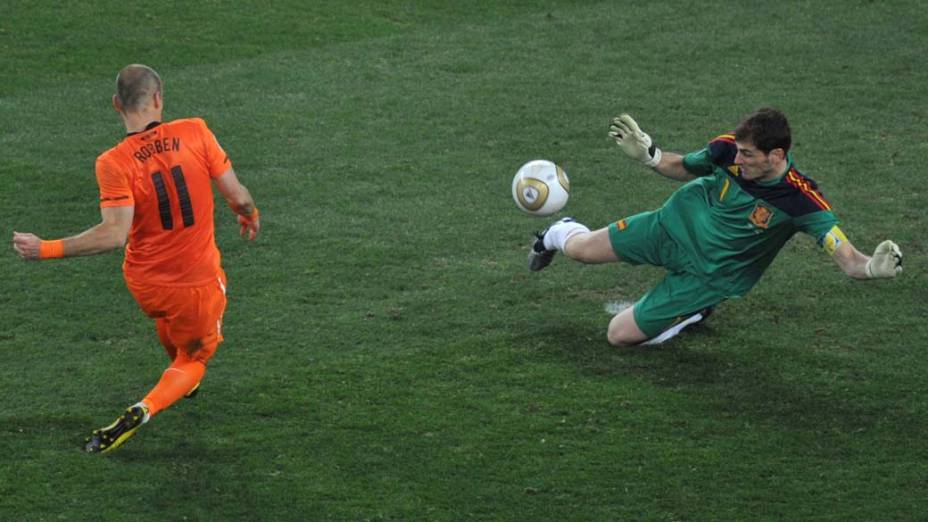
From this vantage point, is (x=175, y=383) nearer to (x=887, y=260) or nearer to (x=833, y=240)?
(x=833, y=240)

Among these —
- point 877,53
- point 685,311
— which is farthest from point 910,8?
point 685,311

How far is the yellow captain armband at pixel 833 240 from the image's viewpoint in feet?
23.5

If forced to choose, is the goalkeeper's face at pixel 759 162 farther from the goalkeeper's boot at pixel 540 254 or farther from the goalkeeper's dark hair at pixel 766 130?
the goalkeeper's boot at pixel 540 254

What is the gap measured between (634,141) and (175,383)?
9.57 feet

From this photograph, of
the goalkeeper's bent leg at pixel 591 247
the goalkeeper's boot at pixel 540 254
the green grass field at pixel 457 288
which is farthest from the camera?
the goalkeeper's boot at pixel 540 254

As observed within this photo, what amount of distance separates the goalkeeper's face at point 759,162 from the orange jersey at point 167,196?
106 inches

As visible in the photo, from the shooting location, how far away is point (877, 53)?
43.1ft

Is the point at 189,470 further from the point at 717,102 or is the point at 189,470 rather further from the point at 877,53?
the point at 877,53

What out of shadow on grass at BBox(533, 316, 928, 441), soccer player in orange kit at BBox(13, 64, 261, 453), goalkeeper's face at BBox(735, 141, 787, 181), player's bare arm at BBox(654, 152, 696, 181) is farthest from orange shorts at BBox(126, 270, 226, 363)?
goalkeeper's face at BBox(735, 141, 787, 181)

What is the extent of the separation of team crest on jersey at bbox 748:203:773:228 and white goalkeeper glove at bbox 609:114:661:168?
0.74m

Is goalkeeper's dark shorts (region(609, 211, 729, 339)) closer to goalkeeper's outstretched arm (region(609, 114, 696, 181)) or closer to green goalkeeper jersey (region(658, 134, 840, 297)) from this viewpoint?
green goalkeeper jersey (region(658, 134, 840, 297))

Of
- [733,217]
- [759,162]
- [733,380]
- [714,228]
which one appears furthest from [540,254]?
[759,162]

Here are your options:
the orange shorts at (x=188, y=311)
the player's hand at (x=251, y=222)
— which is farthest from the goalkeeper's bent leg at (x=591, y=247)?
the orange shorts at (x=188, y=311)

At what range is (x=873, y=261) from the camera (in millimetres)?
6902
